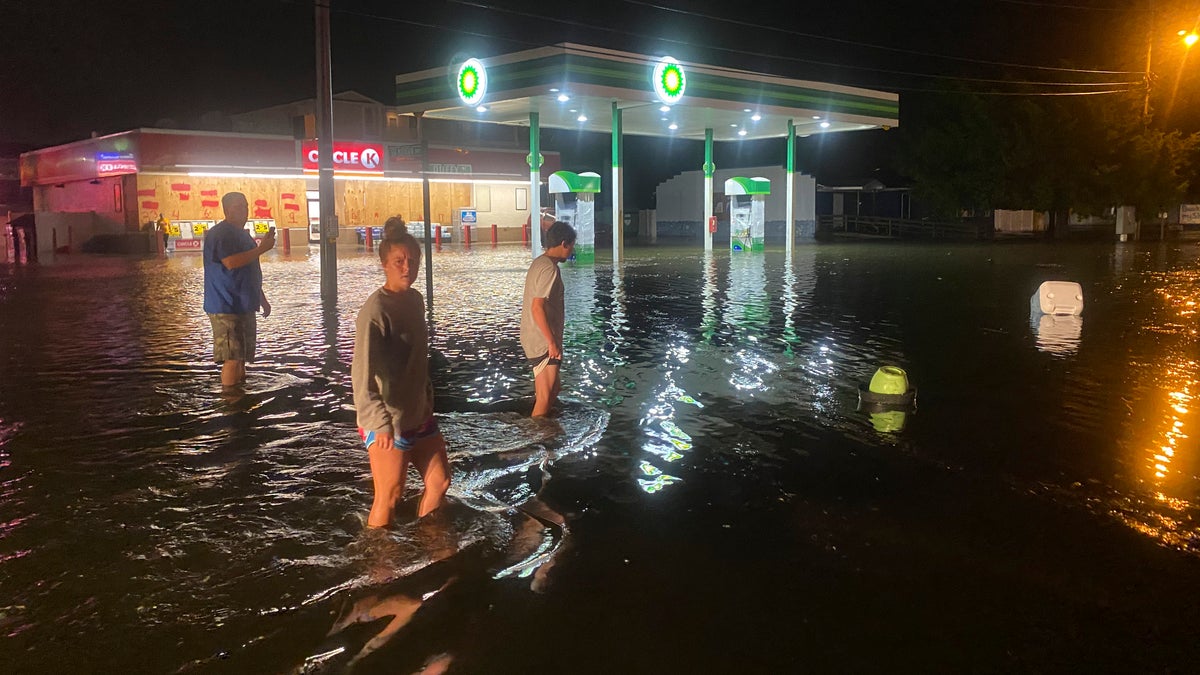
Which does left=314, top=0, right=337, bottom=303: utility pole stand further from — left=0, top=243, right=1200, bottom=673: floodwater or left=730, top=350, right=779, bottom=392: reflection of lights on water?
left=730, top=350, right=779, bottom=392: reflection of lights on water

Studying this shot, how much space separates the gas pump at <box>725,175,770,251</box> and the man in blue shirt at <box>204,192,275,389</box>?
26220mm

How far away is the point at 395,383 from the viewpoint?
4445mm

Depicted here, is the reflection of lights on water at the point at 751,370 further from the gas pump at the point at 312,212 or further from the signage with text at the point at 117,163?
the gas pump at the point at 312,212

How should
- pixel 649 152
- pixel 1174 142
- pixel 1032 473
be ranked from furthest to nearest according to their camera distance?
pixel 649 152
pixel 1174 142
pixel 1032 473

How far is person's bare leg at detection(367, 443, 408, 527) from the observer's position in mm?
4520

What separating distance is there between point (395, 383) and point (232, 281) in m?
4.23

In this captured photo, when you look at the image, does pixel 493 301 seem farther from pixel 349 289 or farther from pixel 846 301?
pixel 846 301

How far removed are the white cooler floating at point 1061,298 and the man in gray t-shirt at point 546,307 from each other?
942 cm

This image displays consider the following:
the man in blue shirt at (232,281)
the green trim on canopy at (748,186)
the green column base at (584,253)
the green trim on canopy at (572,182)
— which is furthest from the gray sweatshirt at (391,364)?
the green trim on canopy at (748,186)

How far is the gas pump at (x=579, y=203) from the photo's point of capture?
1083 inches

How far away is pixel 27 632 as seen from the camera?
12.1ft

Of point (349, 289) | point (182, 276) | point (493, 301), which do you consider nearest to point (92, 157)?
point (182, 276)

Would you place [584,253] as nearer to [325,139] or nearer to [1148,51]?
[325,139]

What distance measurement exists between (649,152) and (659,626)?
6666cm
